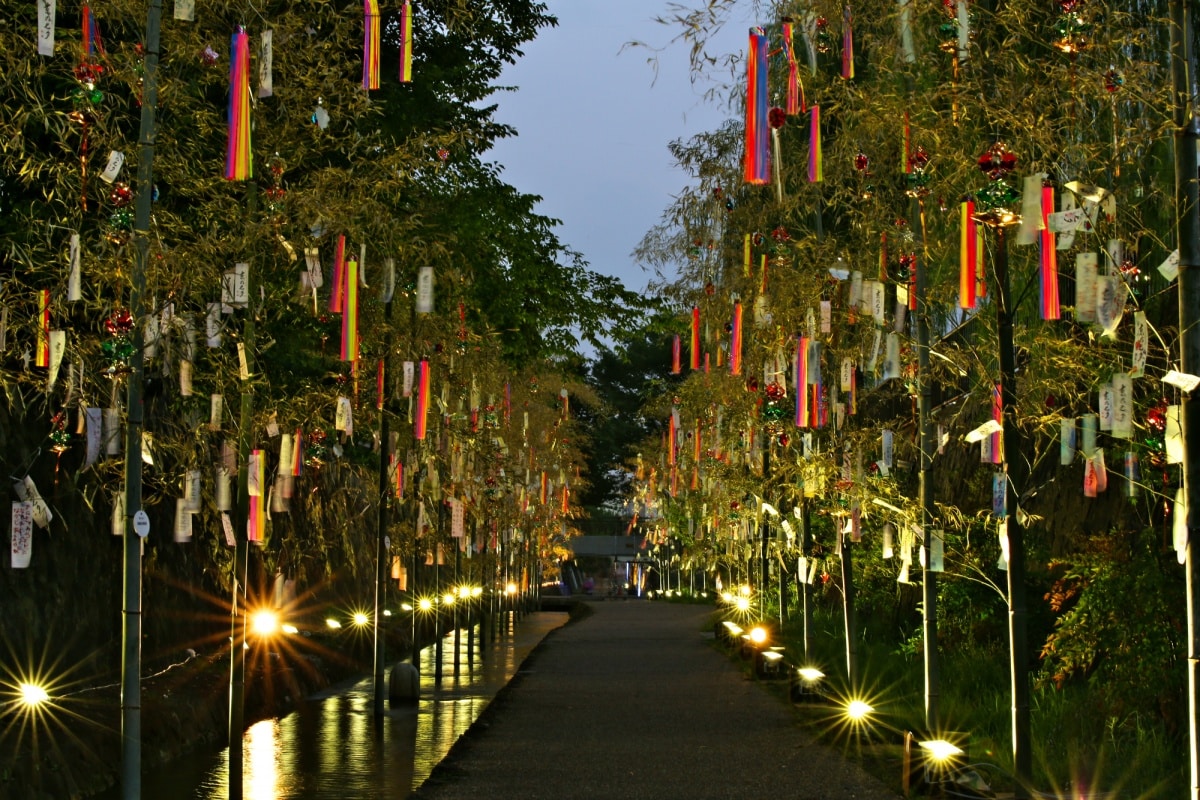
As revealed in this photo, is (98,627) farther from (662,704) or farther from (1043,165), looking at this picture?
(1043,165)

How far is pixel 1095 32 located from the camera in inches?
390

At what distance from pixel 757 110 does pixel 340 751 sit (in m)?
7.53

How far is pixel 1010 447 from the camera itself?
1021 cm

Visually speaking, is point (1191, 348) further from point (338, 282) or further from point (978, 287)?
point (338, 282)

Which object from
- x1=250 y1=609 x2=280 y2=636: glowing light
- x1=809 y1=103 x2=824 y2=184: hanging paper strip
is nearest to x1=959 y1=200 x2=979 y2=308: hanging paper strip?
x1=809 y1=103 x2=824 y2=184: hanging paper strip

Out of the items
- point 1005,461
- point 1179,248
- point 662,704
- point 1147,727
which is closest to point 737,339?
point 662,704

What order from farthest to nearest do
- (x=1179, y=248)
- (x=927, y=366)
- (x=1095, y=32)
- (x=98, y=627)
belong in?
(x=98, y=627), (x=927, y=366), (x=1095, y=32), (x=1179, y=248)

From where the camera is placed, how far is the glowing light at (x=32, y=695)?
11.7 metres

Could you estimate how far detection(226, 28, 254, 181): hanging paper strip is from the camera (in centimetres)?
958

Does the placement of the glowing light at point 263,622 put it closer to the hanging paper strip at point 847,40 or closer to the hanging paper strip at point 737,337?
the hanging paper strip at point 737,337

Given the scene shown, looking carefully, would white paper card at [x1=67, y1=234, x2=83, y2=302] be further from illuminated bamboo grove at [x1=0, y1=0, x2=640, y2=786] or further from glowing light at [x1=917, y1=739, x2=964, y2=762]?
glowing light at [x1=917, y1=739, x2=964, y2=762]

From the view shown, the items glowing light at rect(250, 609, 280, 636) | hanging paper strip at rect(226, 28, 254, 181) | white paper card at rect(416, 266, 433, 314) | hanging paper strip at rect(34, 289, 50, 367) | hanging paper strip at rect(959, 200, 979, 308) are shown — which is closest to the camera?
hanging paper strip at rect(34, 289, 50, 367)

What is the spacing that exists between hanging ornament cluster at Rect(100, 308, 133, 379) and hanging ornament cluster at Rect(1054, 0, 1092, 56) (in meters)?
5.95

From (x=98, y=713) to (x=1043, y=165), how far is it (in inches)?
335
